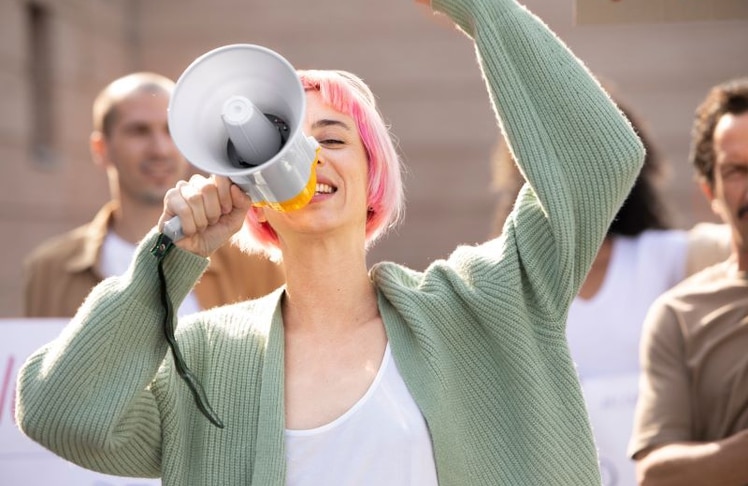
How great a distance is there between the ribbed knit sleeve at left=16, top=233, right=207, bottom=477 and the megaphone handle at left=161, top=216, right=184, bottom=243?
6cm

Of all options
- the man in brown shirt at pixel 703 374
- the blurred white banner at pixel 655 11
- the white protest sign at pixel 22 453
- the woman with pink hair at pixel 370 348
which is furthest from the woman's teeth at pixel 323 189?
the white protest sign at pixel 22 453

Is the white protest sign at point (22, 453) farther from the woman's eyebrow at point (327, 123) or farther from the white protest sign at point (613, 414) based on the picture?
the woman's eyebrow at point (327, 123)

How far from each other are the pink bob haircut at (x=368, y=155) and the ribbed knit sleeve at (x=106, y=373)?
1.22ft

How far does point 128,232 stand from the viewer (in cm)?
467

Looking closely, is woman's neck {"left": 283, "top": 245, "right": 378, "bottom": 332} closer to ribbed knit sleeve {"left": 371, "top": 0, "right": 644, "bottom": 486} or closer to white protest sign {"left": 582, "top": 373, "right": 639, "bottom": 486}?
ribbed knit sleeve {"left": 371, "top": 0, "right": 644, "bottom": 486}

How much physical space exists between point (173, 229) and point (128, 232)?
2.33 meters

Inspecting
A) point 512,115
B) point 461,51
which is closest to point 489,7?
point 512,115

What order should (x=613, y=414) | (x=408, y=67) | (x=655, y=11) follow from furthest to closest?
(x=408, y=67), (x=613, y=414), (x=655, y=11)

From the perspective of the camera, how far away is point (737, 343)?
3268 mm

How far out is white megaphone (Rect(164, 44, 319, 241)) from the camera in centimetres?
226

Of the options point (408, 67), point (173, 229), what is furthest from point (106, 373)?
point (408, 67)

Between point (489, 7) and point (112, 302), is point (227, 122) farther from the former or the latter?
point (489, 7)

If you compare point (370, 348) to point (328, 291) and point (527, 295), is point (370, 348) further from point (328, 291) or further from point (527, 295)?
point (527, 295)

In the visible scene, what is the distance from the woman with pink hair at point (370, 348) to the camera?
2410mm
